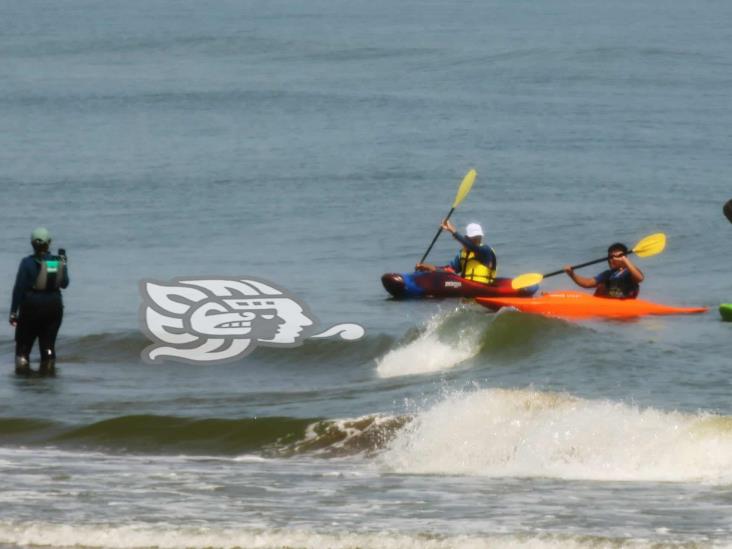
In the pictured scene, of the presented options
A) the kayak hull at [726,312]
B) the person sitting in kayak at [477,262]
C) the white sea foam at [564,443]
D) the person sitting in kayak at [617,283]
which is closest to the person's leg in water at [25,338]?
the white sea foam at [564,443]

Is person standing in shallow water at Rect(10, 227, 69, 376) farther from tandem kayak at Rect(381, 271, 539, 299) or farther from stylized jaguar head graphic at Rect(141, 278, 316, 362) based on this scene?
tandem kayak at Rect(381, 271, 539, 299)

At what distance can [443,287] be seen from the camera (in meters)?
21.1

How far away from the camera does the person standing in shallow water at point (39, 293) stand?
45.6ft

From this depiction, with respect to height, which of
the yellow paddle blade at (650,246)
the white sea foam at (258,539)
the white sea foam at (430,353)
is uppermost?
the yellow paddle blade at (650,246)

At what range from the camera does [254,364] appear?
53.1 ft

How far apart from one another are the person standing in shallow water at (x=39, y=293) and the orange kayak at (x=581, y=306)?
6.37m

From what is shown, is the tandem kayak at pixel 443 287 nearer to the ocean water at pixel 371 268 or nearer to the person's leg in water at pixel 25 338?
the ocean water at pixel 371 268

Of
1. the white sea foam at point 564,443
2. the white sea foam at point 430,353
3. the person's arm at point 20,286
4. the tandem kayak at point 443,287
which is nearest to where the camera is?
the white sea foam at point 564,443

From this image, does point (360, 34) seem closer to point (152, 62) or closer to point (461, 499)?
point (152, 62)

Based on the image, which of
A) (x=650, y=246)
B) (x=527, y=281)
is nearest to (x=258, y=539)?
(x=527, y=281)

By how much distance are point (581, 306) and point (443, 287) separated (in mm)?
2988

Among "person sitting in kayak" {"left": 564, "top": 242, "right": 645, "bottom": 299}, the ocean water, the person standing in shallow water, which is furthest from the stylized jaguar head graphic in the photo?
"person sitting in kayak" {"left": 564, "top": 242, "right": 645, "bottom": 299}

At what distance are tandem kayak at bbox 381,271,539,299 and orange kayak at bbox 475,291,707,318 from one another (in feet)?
4.92

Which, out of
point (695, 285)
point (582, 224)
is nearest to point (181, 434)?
point (695, 285)
